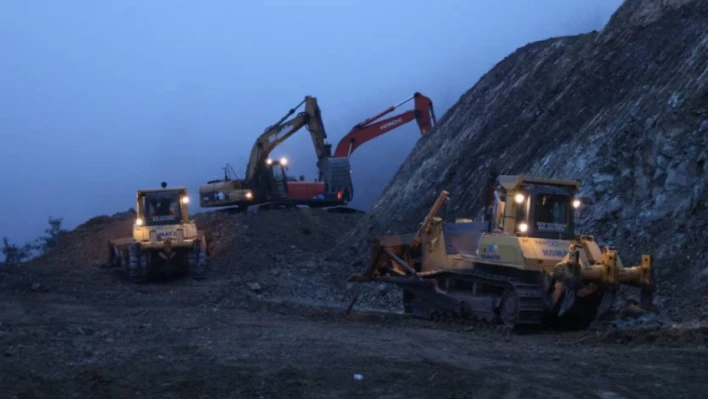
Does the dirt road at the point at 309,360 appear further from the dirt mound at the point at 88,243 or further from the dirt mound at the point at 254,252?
the dirt mound at the point at 88,243

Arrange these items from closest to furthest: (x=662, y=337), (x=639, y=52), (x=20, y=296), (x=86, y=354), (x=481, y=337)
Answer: (x=86, y=354) → (x=662, y=337) → (x=481, y=337) → (x=20, y=296) → (x=639, y=52)

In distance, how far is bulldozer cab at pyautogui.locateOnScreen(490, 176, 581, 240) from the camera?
16.0 meters

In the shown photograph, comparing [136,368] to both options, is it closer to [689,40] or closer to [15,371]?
[15,371]

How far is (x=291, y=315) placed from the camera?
1827 centimetres

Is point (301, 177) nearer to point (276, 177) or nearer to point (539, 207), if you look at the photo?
point (276, 177)

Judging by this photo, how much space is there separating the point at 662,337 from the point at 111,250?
21022 millimetres

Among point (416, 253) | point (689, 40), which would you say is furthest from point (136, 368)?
point (689, 40)

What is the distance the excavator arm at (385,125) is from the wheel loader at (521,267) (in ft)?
68.1

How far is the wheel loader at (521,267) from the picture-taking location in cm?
1485

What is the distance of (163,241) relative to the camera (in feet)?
87.2

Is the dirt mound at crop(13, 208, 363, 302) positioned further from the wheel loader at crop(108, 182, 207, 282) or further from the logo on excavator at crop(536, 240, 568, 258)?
the logo on excavator at crop(536, 240, 568, 258)

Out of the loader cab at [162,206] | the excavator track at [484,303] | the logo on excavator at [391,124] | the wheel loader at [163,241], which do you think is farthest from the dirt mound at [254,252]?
the excavator track at [484,303]

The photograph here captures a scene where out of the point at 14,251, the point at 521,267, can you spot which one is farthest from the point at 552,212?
the point at 14,251

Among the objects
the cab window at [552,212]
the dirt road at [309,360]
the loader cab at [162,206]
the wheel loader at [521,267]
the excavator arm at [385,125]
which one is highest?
the excavator arm at [385,125]
